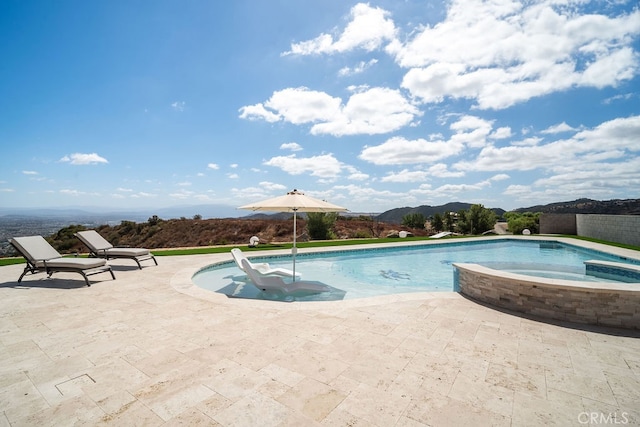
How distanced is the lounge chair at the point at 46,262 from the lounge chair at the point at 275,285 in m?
3.61

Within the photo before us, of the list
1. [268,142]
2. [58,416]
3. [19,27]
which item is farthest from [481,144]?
[19,27]

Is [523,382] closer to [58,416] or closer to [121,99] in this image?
[58,416]

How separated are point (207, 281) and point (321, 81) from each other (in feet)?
32.1

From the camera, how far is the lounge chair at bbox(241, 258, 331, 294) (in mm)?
6473

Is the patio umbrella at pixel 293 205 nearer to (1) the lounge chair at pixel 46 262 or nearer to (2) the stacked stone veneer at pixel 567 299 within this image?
(2) the stacked stone veneer at pixel 567 299

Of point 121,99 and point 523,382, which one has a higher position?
point 121,99

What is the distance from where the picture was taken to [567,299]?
4.24m

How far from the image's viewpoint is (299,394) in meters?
2.43
